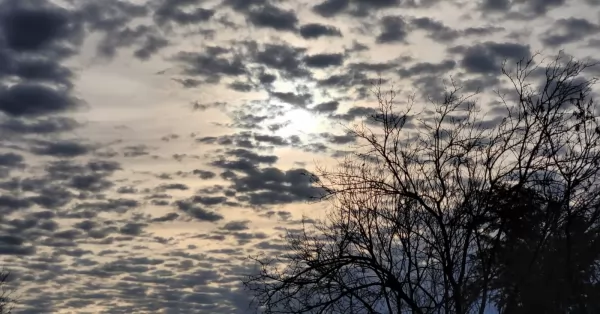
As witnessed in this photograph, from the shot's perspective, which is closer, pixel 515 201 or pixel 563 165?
pixel 515 201

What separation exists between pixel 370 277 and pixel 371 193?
6.80 ft

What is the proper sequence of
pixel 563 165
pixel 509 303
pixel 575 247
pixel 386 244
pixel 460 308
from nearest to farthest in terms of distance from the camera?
pixel 460 308 → pixel 563 165 → pixel 509 303 → pixel 386 244 → pixel 575 247

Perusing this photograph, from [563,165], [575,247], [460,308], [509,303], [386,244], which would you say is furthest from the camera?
[575,247]

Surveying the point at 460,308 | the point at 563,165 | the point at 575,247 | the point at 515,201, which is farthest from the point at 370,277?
the point at 575,247

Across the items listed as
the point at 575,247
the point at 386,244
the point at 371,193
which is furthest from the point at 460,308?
the point at 575,247

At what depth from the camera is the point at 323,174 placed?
1811 centimetres

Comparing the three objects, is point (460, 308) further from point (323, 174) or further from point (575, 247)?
point (575, 247)

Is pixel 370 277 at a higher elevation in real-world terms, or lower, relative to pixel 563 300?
lower

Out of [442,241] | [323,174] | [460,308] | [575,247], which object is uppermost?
[575,247]

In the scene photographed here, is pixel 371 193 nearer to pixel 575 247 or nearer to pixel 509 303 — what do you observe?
pixel 509 303

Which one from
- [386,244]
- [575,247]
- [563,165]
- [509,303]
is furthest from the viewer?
[575,247]

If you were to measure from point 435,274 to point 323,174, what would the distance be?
6.15 meters

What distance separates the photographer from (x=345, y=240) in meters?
18.6

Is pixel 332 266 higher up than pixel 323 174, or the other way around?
pixel 323 174
